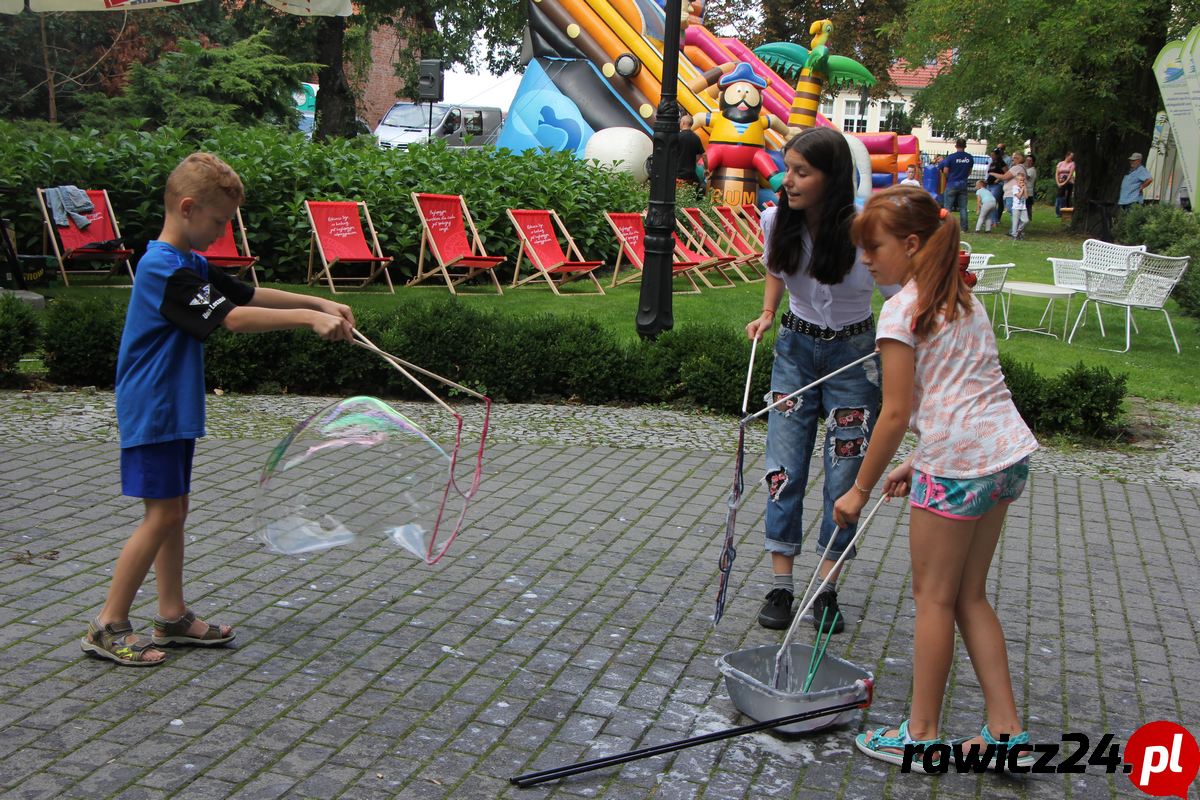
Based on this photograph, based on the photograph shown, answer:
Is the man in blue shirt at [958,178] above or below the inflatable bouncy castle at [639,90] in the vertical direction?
below

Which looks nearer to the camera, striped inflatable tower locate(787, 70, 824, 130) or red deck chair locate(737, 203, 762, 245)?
red deck chair locate(737, 203, 762, 245)

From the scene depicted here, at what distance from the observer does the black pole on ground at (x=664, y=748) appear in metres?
3.40

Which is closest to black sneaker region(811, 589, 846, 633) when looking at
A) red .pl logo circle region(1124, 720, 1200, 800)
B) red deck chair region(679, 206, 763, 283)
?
red .pl logo circle region(1124, 720, 1200, 800)

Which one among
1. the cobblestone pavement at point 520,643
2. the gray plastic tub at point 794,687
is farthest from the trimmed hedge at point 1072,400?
the gray plastic tub at point 794,687

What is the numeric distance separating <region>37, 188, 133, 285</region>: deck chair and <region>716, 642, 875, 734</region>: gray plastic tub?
34.0 feet

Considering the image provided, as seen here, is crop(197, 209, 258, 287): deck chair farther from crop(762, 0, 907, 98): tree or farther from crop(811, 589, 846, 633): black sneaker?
crop(762, 0, 907, 98): tree

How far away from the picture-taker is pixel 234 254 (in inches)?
500

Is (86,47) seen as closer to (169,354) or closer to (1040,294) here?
(1040,294)

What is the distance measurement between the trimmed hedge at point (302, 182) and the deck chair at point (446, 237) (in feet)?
1.26

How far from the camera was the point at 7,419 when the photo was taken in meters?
7.64

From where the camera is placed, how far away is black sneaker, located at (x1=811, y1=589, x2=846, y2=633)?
14.8 ft

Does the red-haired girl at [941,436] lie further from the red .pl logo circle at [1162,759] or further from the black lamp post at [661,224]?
the black lamp post at [661,224]

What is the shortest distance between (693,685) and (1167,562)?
300cm

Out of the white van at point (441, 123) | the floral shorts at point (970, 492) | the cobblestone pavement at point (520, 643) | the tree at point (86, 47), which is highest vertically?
the tree at point (86, 47)
